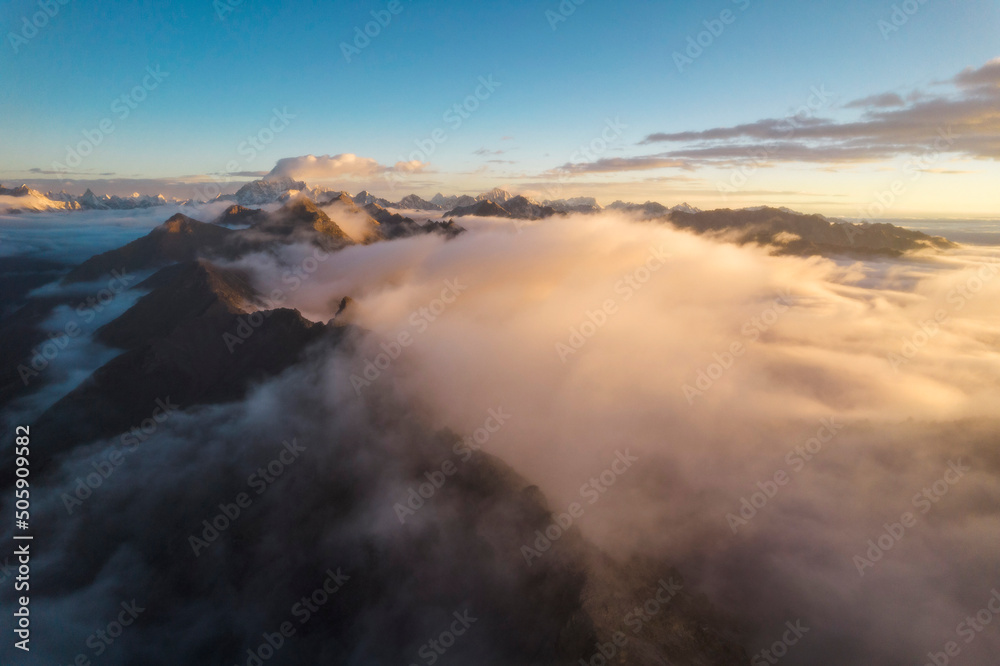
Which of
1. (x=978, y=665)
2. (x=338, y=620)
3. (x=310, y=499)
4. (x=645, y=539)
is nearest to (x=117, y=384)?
(x=310, y=499)

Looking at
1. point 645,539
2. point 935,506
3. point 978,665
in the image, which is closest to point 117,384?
point 645,539

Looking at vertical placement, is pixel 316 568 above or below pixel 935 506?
below

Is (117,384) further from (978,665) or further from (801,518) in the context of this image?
(978,665)

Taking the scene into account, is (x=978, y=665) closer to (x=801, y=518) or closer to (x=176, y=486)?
(x=801, y=518)

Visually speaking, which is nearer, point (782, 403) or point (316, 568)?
point (316, 568)

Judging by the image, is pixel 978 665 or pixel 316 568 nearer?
pixel 978 665

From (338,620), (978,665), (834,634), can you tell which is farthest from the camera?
(338,620)

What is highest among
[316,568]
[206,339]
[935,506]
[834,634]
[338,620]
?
[206,339]

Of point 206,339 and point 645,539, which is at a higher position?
point 206,339

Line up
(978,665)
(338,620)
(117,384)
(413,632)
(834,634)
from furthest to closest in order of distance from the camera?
(117,384) → (338,620) → (413,632) → (834,634) → (978,665)
